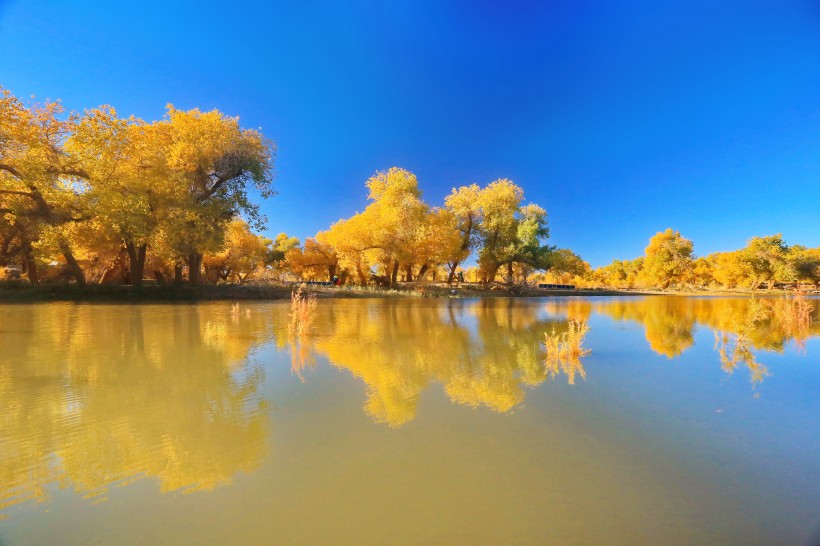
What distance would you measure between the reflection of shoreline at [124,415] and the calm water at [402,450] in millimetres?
25

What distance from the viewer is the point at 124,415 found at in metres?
4.14

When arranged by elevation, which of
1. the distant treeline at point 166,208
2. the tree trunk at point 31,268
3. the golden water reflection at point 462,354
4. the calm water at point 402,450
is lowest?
the calm water at point 402,450

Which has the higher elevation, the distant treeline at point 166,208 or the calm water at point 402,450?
the distant treeline at point 166,208

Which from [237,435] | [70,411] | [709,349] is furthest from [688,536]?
[709,349]

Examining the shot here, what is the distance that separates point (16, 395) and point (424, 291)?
99.1 feet

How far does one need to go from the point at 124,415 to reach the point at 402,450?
3.18m

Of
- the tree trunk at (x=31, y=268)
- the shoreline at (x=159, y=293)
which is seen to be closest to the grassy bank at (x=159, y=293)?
the shoreline at (x=159, y=293)

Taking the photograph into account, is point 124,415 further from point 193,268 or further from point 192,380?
point 193,268

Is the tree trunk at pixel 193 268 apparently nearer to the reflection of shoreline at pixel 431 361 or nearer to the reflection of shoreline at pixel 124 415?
the reflection of shoreline at pixel 431 361

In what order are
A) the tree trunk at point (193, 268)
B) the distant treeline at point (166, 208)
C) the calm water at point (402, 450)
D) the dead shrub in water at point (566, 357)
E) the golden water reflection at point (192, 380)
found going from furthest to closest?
the tree trunk at point (193, 268) < the distant treeline at point (166, 208) < the dead shrub in water at point (566, 357) < the golden water reflection at point (192, 380) < the calm water at point (402, 450)

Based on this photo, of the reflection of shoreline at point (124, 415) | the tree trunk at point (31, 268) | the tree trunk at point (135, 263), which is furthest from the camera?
the tree trunk at point (135, 263)

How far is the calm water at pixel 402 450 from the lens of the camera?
239 centimetres

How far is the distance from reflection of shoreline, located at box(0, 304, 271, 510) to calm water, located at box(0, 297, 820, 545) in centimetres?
2

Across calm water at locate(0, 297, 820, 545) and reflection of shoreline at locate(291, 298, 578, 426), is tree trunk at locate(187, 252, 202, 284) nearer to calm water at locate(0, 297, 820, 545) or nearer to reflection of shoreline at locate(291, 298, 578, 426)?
reflection of shoreline at locate(291, 298, 578, 426)
